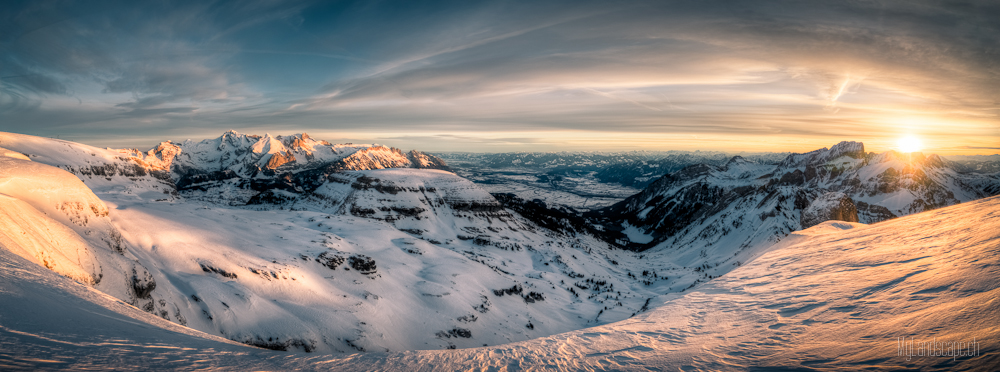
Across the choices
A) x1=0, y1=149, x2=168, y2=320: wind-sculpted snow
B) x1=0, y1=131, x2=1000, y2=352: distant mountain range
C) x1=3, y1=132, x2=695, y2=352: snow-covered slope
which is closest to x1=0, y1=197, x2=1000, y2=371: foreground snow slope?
x1=0, y1=149, x2=168, y2=320: wind-sculpted snow

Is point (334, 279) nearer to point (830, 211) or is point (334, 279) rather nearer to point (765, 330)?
point (765, 330)

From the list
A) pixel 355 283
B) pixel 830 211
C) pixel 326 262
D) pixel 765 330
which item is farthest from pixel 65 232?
pixel 830 211

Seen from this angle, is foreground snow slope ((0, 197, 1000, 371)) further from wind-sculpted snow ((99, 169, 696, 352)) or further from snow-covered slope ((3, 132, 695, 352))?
wind-sculpted snow ((99, 169, 696, 352))

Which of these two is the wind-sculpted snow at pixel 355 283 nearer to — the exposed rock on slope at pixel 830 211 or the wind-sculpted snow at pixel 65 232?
the wind-sculpted snow at pixel 65 232

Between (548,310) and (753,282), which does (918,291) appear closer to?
(753,282)

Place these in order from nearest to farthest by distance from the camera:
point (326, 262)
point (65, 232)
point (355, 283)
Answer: point (65, 232) < point (355, 283) < point (326, 262)

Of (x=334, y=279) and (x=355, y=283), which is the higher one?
(x=334, y=279)

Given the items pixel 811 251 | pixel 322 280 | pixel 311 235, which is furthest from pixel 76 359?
pixel 311 235

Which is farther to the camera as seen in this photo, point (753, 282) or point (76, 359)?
point (753, 282)

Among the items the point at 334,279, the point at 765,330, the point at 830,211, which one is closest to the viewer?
the point at 765,330
